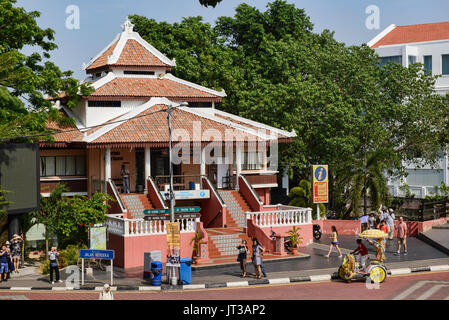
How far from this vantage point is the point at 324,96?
44.0 m

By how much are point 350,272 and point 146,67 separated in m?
21.3

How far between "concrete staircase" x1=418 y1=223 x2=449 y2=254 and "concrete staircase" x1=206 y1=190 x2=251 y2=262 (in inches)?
366

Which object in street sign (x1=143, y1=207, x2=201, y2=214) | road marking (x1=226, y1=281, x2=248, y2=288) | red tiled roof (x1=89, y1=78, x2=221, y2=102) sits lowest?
road marking (x1=226, y1=281, x2=248, y2=288)

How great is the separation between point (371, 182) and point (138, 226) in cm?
Answer: 1568

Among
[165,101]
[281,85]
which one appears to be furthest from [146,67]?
[281,85]

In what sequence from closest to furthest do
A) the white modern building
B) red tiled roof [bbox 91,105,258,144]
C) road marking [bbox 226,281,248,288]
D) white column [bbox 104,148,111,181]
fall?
1. road marking [bbox 226,281,248,288]
2. red tiled roof [bbox 91,105,258,144]
3. white column [bbox 104,148,111,181]
4. the white modern building

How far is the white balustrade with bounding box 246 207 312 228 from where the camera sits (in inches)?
1362

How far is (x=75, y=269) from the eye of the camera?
96.9 ft

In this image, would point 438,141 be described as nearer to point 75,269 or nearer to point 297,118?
point 297,118

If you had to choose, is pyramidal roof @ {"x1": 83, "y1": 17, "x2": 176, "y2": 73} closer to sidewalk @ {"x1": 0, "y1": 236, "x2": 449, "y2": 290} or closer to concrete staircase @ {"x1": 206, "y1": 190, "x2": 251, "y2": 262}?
concrete staircase @ {"x1": 206, "y1": 190, "x2": 251, "y2": 262}

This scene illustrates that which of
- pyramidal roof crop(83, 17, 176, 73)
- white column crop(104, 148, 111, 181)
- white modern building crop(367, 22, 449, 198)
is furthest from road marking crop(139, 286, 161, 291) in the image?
white modern building crop(367, 22, 449, 198)

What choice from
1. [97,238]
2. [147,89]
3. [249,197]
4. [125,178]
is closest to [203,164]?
[249,197]

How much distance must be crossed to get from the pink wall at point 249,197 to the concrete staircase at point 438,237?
882cm

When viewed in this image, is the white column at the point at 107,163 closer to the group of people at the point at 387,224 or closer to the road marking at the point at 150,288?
the road marking at the point at 150,288
